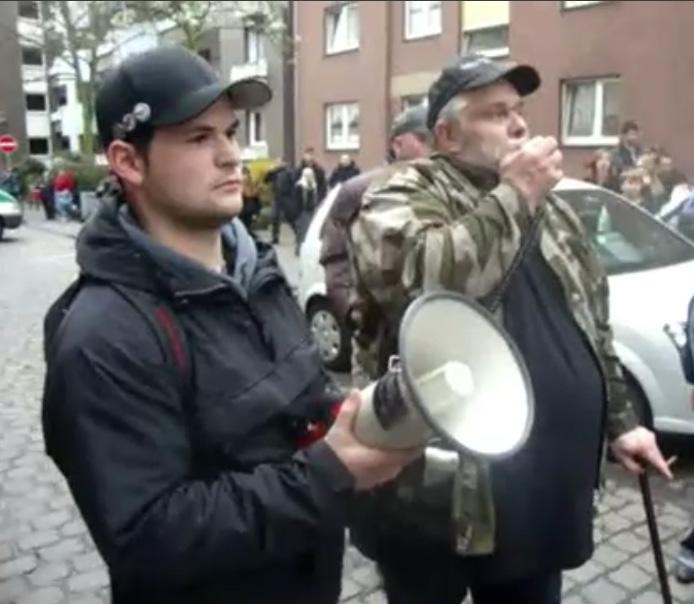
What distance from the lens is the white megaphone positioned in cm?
127

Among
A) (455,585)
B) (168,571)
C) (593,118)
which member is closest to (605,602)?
(455,585)

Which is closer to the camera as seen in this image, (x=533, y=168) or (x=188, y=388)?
(x=188, y=388)

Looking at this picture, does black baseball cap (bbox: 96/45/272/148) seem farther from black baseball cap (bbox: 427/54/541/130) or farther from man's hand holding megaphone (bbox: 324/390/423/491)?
black baseball cap (bbox: 427/54/541/130)

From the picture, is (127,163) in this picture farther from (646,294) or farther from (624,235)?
(624,235)

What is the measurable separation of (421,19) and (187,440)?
831 inches

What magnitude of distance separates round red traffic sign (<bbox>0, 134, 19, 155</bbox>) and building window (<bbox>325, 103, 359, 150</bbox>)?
20.0m

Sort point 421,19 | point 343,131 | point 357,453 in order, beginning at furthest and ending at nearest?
point 343,131 → point 421,19 → point 357,453

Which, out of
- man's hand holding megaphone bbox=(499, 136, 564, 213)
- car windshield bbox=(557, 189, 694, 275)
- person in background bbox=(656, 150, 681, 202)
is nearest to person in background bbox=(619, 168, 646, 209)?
person in background bbox=(656, 150, 681, 202)

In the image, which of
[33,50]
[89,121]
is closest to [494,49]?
[33,50]

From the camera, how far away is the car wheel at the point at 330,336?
7.11 meters

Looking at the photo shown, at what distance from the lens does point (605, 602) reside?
A: 344 centimetres

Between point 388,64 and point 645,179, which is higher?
point 388,64

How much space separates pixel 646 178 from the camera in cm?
886

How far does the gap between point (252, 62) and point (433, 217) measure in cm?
2652
